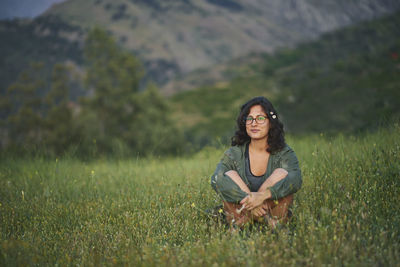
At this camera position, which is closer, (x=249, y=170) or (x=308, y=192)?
(x=249, y=170)

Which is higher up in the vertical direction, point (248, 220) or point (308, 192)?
point (308, 192)

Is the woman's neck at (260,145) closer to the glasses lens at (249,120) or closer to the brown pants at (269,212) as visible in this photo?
the glasses lens at (249,120)

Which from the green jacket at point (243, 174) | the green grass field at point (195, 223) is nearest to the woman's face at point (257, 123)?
the green jacket at point (243, 174)

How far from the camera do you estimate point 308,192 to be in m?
3.86

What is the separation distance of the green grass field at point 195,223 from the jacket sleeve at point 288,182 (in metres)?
0.26

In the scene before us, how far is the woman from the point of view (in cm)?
305

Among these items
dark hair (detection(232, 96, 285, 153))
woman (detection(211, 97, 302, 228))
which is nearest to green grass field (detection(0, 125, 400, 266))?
woman (detection(211, 97, 302, 228))

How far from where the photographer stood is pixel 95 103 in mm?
27812

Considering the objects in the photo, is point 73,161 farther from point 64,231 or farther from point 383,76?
point 383,76

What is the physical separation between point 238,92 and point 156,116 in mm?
80757

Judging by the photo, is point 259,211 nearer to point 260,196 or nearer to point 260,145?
point 260,196

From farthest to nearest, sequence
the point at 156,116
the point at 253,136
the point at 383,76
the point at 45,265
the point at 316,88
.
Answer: the point at 316,88 → the point at 383,76 → the point at 156,116 → the point at 253,136 → the point at 45,265

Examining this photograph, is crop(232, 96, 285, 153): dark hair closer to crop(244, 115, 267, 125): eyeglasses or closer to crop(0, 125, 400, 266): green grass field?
crop(244, 115, 267, 125): eyeglasses

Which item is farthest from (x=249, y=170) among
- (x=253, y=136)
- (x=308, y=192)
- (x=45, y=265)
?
(x=45, y=265)
